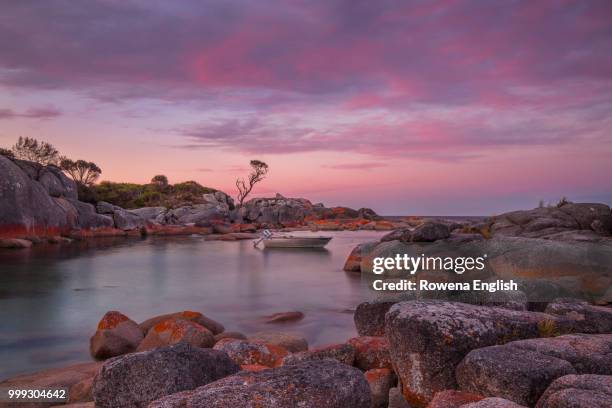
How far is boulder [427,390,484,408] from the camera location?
556 cm

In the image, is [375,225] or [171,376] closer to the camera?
[171,376]

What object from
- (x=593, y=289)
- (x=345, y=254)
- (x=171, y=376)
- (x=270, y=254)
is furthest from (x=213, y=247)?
(x=171, y=376)

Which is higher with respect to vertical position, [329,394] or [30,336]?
[329,394]

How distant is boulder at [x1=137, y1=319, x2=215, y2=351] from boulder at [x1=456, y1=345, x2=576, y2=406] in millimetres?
6272

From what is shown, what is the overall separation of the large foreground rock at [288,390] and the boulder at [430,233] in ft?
60.2

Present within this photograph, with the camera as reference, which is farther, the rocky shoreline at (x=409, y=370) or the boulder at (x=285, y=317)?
the boulder at (x=285, y=317)

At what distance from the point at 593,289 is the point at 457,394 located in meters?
12.3

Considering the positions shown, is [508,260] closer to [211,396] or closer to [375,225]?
[211,396]

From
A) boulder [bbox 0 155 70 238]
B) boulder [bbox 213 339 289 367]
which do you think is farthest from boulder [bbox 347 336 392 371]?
boulder [bbox 0 155 70 238]

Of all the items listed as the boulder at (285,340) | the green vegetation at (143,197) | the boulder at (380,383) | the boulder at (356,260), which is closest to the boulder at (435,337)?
the boulder at (380,383)

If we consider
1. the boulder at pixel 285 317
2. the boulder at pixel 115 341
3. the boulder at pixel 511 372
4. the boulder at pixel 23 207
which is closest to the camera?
the boulder at pixel 511 372

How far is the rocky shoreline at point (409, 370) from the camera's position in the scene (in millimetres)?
4824

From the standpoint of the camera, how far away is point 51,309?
62.3 ft

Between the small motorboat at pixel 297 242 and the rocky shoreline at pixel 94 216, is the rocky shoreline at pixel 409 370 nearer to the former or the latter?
the small motorboat at pixel 297 242
